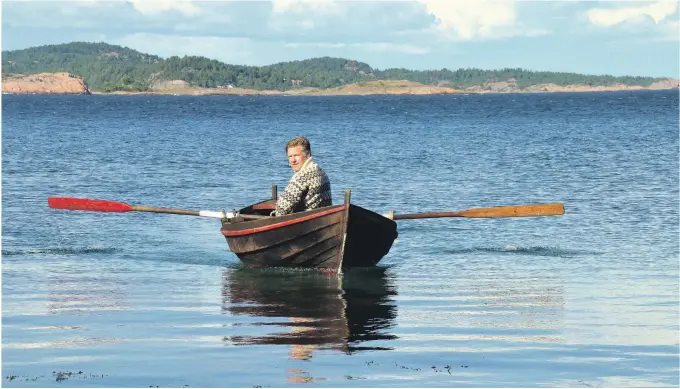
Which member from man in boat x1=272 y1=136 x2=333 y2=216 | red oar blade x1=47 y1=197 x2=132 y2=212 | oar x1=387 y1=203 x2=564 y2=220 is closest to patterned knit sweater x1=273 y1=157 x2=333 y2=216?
man in boat x1=272 y1=136 x2=333 y2=216

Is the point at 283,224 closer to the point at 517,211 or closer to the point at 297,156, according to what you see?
the point at 297,156

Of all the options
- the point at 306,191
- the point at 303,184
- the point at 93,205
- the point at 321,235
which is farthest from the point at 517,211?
the point at 93,205

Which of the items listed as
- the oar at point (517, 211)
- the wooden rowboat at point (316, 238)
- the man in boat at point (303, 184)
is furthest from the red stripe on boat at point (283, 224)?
the oar at point (517, 211)

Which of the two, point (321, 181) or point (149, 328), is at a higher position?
point (321, 181)

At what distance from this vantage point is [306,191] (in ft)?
58.3

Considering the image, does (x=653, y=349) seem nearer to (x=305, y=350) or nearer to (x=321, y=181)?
(x=305, y=350)

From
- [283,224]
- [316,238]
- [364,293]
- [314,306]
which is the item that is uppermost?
[283,224]

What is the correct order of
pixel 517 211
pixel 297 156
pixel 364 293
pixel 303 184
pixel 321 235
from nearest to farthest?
pixel 364 293, pixel 297 156, pixel 303 184, pixel 321 235, pixel 517 211

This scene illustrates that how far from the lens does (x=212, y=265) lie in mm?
19703

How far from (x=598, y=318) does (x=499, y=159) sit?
1417 inches

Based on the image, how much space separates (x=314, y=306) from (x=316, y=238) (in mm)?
3088

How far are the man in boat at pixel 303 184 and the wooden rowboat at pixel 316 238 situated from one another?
255 mm

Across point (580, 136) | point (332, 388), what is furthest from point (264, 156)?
point (332, 388)

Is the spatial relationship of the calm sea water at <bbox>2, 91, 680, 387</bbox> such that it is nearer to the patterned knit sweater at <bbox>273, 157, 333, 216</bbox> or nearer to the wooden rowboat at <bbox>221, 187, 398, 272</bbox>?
the wooden rowboat at <bbox>221, 187, 398, 272</bbox>
